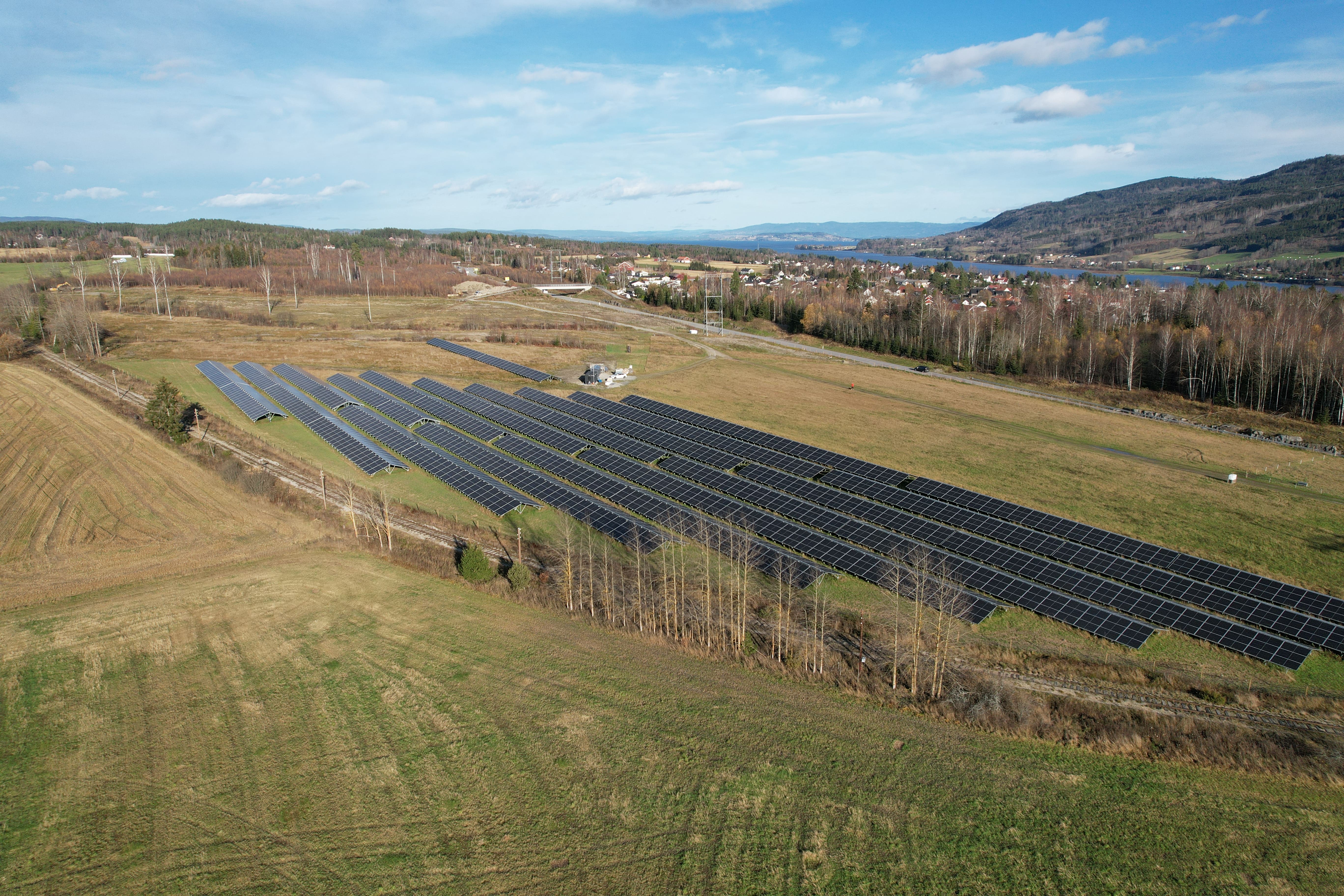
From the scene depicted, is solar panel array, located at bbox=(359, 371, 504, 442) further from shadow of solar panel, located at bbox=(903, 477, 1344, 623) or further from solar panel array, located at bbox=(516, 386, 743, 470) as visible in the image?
shadow of solar panel, located at bbox=(903, 477, 1344, 623)

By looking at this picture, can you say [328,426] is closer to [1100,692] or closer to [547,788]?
[547,788]

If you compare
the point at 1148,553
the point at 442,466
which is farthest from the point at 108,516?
the point at 1148,553

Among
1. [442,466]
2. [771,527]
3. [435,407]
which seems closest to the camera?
[771,527]

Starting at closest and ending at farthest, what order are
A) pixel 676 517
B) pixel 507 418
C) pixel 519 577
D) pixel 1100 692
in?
1. pixel 1100 692
2. pixel 519 577
3. pixel 676 517
4. pixel 507 418

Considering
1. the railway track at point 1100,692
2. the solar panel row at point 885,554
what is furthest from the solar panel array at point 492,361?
the railway track at point 1100,692

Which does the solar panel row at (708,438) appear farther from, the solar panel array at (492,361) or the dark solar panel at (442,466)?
the dark solar panel at (442,466)
